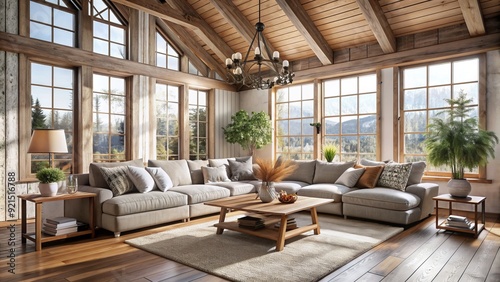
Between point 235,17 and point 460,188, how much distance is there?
4.56m

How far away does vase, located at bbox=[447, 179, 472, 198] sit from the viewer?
13.7ft

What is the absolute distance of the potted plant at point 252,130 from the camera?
23.1ft

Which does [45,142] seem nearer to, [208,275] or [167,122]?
[208,275]

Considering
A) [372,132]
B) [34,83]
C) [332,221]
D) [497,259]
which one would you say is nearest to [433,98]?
[372,132]

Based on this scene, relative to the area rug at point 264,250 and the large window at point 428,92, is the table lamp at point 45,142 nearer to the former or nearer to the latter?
the area rug at point 264,250

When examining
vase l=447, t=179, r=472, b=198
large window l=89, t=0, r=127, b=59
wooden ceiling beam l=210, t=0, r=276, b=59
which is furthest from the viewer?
wooden ceiling beam l=210, t=0, r=276, b=59

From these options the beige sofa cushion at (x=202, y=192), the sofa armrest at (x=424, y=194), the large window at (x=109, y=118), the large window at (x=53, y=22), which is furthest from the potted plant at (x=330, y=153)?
the large window at (x=53, y=22)

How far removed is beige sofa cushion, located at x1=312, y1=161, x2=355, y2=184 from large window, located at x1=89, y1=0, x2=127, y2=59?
4002 millimetres

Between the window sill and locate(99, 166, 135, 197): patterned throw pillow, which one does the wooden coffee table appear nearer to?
locate(99, 166, 135, 197): patterned throw pillow

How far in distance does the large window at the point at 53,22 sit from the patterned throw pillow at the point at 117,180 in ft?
7.94

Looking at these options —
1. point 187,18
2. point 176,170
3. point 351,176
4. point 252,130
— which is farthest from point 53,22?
point 351,176

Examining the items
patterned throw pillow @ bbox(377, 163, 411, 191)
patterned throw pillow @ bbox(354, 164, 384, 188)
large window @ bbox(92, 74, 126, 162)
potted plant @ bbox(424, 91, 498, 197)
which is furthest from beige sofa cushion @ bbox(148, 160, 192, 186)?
potted plant @ bbox(424, 91, 498, 197)

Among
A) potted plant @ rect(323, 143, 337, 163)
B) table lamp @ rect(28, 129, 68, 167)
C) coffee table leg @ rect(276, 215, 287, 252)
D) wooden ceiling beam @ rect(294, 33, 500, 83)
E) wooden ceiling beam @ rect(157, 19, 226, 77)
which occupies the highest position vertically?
wooden ceiling beam @ rect(157, 19, 226, 77)

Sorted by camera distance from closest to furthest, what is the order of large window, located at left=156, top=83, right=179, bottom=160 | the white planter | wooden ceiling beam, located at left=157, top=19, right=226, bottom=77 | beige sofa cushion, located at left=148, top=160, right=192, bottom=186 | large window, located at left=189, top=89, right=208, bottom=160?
the white planter → beige sofa cushion, located at left=148, top=160, right=192, bottom=186 → large window, located at left=156, top=83, right=179, bottom=160 → wooden ceiling beam, located at left=157, top=19, right=226, bottom=77 → large window, located at left=189, top=89, right=208, bottom=160
